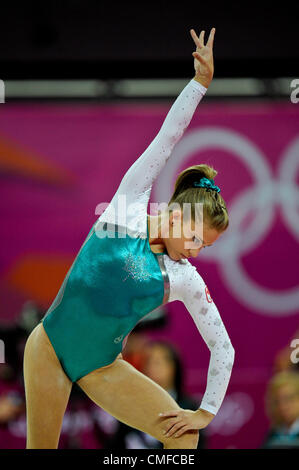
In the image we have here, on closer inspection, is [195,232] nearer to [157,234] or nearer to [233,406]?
[157,234]

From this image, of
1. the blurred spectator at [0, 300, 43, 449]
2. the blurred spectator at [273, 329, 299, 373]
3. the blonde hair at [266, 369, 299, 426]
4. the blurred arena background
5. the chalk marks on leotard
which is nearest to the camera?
the chalk marks on leotard

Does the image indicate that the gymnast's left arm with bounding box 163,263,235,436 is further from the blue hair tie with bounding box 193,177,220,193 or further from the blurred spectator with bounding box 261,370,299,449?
the blurred spectator with bounding box 261,370,299,449

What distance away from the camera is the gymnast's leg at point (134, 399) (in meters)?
2.16

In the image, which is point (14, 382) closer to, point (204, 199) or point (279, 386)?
point (279, 386)

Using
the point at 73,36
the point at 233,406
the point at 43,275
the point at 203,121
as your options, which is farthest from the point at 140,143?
the point at 233,406

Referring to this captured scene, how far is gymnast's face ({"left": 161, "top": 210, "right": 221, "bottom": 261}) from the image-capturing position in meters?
2.11

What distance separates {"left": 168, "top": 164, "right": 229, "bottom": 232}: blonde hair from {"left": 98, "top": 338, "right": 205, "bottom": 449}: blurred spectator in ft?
4.66

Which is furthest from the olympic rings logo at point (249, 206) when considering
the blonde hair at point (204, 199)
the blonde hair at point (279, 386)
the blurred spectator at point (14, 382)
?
the blonde hair at point (204, 199)

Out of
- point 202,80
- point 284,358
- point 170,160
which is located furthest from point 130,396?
point 170,160

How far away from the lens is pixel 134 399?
2.17m

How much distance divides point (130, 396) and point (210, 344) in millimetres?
316

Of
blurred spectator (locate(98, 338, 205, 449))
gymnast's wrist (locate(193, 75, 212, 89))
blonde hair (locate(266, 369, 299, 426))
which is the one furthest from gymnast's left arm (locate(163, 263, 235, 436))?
blonde hair (locate(266, 369, 299, 426))

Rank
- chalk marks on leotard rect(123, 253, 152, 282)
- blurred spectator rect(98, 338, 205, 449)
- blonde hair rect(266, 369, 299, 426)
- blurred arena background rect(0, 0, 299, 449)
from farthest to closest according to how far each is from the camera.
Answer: blurred arena background rect(0, 0, 299, 449) < blonde hair rect(266, 369, 299, 426) < blurred spectator rect(98, 338, 205, 449) < chalk marks on leotard rect(123, 253, 152, 282)
